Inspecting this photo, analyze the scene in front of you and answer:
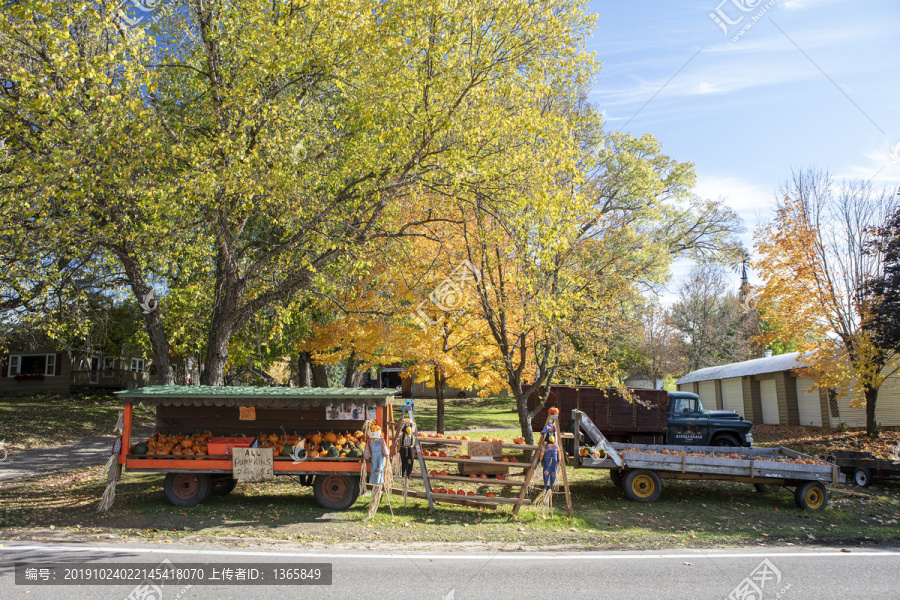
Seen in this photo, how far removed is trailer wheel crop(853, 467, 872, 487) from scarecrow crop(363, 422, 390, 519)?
11.3m

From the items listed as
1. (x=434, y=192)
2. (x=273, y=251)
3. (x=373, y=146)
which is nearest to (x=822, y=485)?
(x=434, y=192)

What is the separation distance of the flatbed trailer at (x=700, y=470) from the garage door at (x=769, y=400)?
18971 mm

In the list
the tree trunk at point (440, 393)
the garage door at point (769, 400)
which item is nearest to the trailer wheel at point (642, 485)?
the tree trunk at point (440, 393)

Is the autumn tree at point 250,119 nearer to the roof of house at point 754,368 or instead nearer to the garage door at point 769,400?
the roof of house at point 754,368

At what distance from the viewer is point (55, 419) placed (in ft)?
72.4

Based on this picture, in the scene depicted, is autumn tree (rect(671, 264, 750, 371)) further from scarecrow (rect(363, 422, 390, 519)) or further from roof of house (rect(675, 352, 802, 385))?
scarecrow (rect(363, 422, 390, 519))

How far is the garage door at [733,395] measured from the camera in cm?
3124

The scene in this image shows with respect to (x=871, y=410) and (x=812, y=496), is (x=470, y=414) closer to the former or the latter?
(x=871, y=410)

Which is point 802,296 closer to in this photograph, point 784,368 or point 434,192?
point 784,368

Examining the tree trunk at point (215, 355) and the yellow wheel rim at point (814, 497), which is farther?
the tree trunk at point (215, 355)

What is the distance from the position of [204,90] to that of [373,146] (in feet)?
14.4

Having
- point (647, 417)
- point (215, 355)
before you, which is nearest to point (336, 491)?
point (215, 355)

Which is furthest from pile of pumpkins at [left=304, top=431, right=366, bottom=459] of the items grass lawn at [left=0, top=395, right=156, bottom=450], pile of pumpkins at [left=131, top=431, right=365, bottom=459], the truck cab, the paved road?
grass lawn at [left=0, top=395, right=156, bottom=450]

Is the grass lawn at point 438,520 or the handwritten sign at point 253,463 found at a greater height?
the handwritten sign at point 253,463
